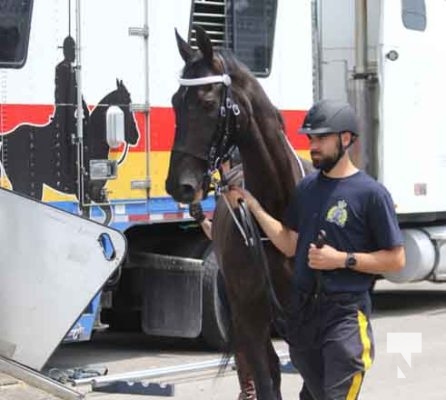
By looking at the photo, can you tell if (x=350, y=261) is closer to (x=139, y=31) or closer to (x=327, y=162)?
(x=327, y=162)

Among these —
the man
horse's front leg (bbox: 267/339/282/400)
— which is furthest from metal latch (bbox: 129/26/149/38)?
the man

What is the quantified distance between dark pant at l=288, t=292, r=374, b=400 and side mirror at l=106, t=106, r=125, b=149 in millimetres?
4203

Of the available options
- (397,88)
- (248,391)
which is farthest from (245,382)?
(397,88)

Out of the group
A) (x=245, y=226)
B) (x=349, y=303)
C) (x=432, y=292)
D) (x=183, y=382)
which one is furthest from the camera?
(x=432, y=292)

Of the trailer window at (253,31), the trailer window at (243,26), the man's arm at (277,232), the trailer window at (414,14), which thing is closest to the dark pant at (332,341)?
the man's arm at (277,232)

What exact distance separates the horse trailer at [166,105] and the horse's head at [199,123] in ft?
10.4

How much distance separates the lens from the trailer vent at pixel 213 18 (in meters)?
9.84

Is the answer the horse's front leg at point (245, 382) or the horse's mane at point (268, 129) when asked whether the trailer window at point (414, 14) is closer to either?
the horse's front leg at point (245, 382)

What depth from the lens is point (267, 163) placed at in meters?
5.94

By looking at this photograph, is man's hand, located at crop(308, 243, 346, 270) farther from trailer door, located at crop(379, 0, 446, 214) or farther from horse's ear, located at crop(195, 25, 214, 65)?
trailer door, located at crop(379, 0, 446, 214)

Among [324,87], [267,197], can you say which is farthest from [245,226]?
[324,87]

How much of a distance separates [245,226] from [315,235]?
695 millimetres

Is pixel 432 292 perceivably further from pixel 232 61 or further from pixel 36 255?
pixel 232 61

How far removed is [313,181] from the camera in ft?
17.0
